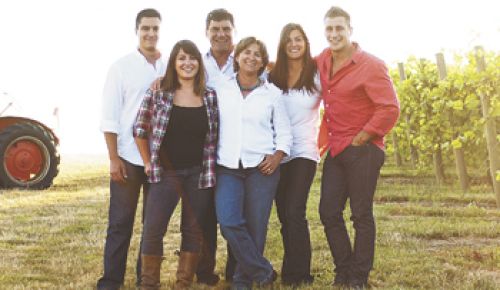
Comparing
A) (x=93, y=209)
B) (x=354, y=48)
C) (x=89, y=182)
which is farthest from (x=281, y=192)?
(x=89, y=182)

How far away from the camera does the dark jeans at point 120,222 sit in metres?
4.50

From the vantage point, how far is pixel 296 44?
4.56m

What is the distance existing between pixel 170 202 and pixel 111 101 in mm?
647

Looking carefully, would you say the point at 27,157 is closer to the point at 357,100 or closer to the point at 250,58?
the point at 250,58

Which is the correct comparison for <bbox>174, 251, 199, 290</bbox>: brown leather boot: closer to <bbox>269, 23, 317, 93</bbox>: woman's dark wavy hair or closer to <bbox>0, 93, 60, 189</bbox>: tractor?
<bbox>269, 23, 317, 93</bbox>: woman's dark wavy hair

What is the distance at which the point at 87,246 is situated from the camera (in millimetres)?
6234

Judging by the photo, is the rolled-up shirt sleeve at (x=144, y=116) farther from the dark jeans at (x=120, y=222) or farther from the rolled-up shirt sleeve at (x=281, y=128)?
the rolled-up shirt sleeve at (x=281, y=128)

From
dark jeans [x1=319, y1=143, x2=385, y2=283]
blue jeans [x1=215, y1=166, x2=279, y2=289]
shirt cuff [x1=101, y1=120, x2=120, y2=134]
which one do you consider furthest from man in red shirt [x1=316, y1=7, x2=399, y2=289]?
shirt cuff [x1=101, y1=120, x2=120, y2=134]

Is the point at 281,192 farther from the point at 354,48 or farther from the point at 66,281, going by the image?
the point at 66,281

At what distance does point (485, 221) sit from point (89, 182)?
7.25 metres

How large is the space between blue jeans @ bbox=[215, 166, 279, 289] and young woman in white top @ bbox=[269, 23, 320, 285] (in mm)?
184

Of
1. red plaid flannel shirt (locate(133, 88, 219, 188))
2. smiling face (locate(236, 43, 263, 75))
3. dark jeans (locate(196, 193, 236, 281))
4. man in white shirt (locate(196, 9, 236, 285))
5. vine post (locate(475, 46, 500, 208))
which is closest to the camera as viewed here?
red plaid flannel shirt (locate(133, 88, 219, 188))

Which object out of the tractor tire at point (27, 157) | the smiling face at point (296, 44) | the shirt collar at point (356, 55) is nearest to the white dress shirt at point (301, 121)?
the smiling face at point (296, 44)

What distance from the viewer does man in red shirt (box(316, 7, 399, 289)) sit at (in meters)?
4.39
